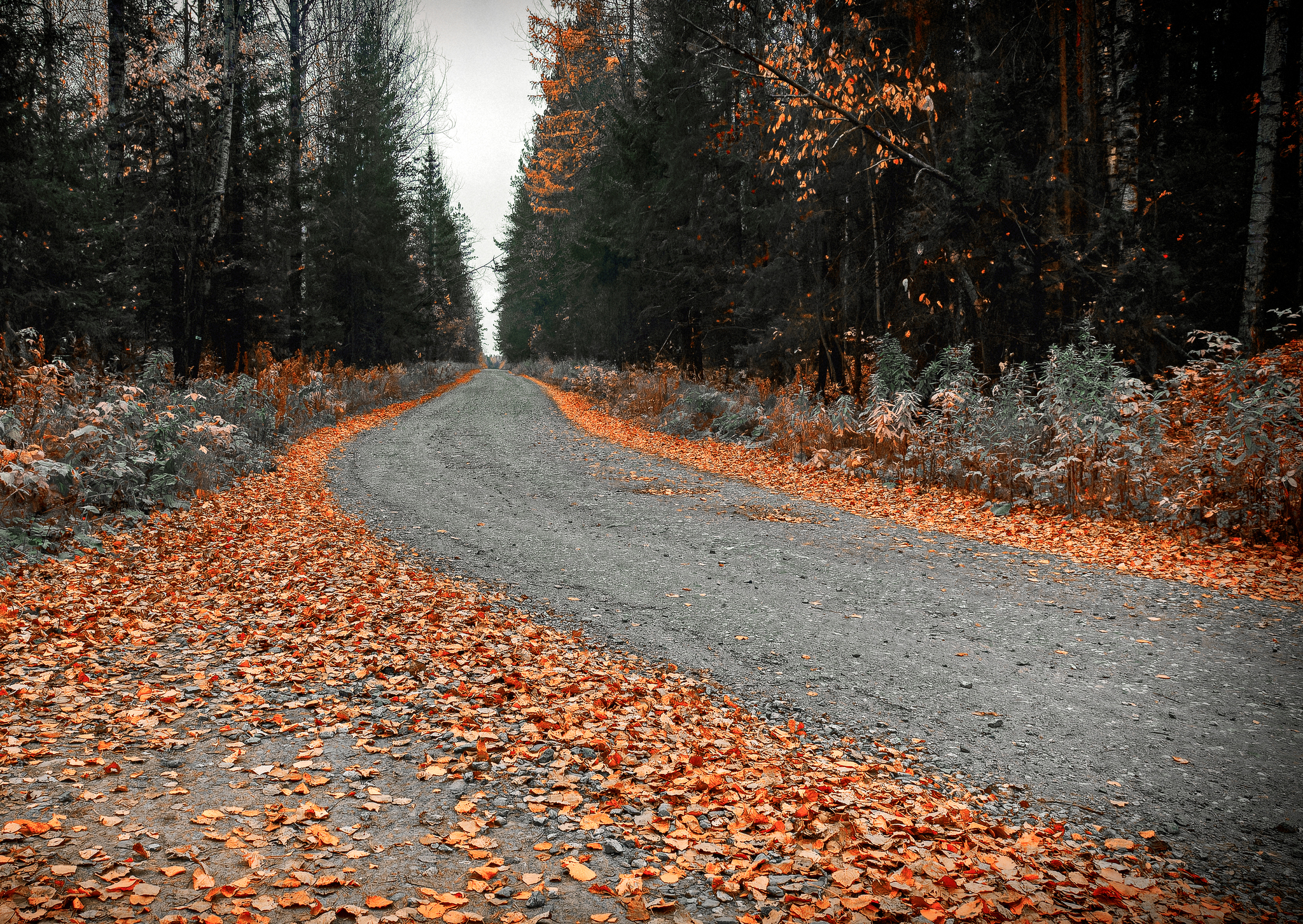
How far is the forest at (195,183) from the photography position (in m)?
11.7

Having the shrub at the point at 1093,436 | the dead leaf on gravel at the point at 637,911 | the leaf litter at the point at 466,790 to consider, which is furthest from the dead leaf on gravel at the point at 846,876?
the shrub at the point at 1093,436

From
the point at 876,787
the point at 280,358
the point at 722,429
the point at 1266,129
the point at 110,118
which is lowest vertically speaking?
the point at 876,787

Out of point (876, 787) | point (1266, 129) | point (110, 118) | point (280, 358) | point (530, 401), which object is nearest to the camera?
point (876, 787)

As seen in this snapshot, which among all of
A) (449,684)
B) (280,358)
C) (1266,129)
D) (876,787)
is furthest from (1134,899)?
(280,358)

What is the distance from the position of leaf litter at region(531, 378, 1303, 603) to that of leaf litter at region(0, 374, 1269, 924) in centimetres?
427

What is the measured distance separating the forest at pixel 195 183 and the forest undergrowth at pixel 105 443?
3.07ft

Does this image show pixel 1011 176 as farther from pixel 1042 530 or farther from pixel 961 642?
pixel 961 642

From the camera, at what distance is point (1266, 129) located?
387 inches

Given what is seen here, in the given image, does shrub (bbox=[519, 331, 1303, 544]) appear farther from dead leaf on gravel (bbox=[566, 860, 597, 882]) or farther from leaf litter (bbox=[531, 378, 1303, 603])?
dead leaf on gravel (bbox=[566, 860, 597, 882])

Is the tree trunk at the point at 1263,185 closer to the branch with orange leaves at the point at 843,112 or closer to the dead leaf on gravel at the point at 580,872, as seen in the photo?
the branch with orange leaves at the point at 843,112

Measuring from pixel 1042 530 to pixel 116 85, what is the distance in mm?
18808

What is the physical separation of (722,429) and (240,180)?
12600mm

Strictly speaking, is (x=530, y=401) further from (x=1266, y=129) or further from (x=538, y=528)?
(x=1266, y=129)

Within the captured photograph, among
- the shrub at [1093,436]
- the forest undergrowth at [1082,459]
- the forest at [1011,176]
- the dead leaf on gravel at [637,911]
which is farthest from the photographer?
the forest at [1011,176]
